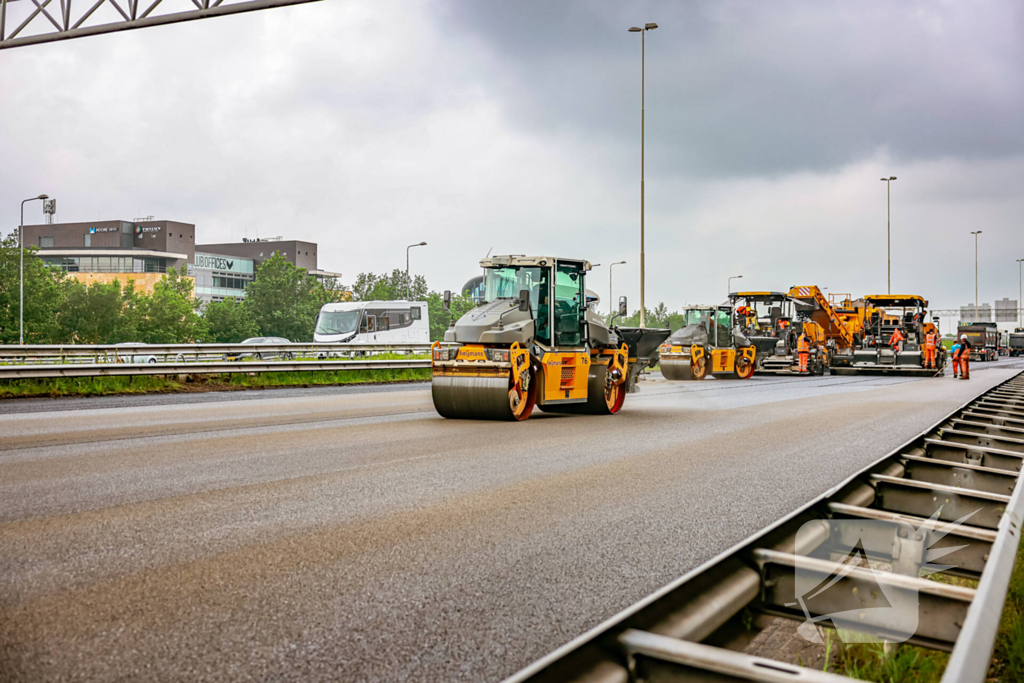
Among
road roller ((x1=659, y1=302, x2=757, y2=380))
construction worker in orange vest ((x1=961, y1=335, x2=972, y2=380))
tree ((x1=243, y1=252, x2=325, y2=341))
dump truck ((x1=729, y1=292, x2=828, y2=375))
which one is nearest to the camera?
road roller ((x1=659, y1=302, x2=757, y2=380))

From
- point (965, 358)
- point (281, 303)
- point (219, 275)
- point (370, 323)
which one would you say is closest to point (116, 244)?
point (219, 275)

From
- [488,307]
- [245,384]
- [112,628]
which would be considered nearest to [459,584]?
[112,628]

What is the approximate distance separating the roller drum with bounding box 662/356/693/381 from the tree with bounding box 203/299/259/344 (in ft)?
170

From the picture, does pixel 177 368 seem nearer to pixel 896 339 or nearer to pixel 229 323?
pixel 896 339

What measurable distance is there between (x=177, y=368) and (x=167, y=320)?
5303 cm

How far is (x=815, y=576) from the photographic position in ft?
8.95

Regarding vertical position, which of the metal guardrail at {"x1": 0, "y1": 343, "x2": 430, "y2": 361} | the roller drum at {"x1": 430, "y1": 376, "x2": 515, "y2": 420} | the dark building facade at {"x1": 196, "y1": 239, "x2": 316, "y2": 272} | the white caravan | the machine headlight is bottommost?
the roller drum at {"x1": 430, "y1": 376, "x2": 515, "y2": 420}

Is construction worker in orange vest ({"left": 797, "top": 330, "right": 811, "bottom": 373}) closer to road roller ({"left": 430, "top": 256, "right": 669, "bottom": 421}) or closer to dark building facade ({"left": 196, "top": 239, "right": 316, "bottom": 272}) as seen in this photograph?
road roller ({"left": 430, "top": 256, "right": 669, "bottom": 421})

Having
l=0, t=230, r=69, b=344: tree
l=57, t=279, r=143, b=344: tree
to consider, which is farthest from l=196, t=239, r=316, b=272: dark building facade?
l=0, t=230, r=69, b=344: tree

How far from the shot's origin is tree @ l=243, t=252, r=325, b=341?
240 ft

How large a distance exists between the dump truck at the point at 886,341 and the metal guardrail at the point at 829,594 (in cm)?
3070

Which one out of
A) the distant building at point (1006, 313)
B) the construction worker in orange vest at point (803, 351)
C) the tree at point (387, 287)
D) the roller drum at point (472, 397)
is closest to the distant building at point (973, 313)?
the distant building at point (1006, 313)

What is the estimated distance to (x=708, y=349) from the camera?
2906 cm

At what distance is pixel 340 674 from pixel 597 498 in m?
3.70
